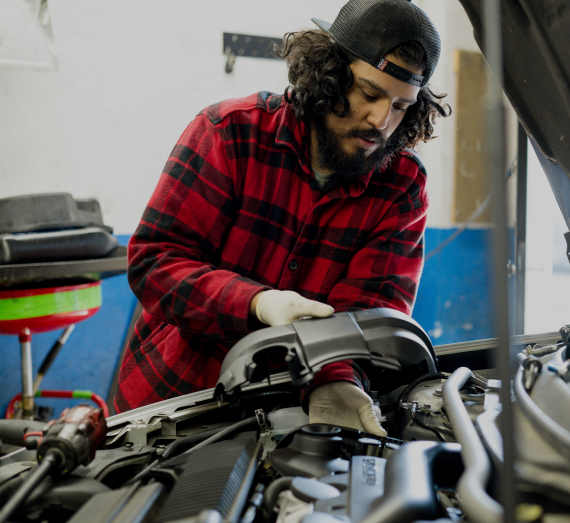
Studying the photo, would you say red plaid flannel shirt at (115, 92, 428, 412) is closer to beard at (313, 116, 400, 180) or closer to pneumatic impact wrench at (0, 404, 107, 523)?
beard at (313, 116, 400, 180)

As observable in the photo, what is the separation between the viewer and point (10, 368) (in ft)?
9.20

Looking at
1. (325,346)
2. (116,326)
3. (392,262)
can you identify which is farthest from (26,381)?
(325,346)

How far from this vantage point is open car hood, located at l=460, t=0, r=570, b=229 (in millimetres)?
634

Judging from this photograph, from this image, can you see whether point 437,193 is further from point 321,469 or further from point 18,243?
point 321,469

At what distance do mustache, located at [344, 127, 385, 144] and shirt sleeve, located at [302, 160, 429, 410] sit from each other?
214 millimetres

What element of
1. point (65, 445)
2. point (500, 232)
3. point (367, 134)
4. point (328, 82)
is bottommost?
point (65, 445)

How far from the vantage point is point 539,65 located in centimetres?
70

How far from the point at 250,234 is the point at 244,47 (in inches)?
90.6

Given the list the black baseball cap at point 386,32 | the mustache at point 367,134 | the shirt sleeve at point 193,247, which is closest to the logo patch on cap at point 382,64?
the black baseball cap at point 386,32

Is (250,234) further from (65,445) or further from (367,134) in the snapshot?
(65,445)

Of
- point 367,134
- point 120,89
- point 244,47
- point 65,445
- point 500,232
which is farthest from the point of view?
point 244,47

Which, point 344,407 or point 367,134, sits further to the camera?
point 367,134

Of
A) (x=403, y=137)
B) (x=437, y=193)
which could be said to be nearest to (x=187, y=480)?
(x=403, y=137)

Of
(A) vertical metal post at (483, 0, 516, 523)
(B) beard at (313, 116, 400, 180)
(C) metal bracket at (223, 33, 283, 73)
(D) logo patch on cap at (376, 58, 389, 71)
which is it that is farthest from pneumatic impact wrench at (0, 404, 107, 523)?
(C) metal bracket at (223, 33, 283, 73)
